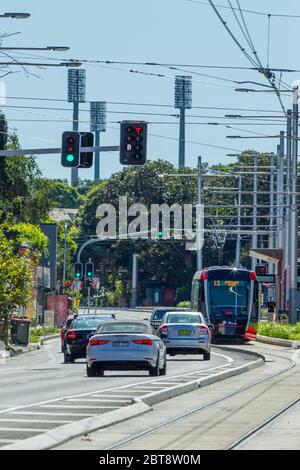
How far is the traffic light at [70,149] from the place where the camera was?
3744cm

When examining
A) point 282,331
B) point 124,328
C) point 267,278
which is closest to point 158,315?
point 282,331

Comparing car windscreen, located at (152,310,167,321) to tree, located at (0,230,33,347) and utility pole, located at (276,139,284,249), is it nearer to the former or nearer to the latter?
tree, located at (0,230,33,347)

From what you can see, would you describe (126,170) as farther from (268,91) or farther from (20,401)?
(20,401)

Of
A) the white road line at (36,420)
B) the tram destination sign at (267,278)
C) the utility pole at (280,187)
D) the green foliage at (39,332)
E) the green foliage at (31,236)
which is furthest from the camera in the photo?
the green foliage at (31,236)

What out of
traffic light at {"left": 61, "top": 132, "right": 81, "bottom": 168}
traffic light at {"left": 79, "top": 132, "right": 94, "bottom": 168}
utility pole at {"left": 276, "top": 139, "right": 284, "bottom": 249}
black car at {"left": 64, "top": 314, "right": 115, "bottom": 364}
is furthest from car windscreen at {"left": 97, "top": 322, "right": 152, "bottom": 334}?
utility pole at {"left": 276, "top": 139, "right": 284, "bottom": 249}

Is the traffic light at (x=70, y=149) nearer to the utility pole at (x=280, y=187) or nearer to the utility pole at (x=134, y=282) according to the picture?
the utility pole at (x=280, y=187)

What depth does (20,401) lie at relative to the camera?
2414 centimetres

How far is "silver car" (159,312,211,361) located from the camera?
4441 centimetres

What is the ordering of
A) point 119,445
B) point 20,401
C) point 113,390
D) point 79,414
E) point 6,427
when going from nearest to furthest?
point 119,445 < point 6,427 < point 79,414 < point 20,401 < point 113,390

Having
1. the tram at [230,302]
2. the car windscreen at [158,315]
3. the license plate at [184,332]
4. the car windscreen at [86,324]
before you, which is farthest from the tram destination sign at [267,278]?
the car windscreen at [86,324]

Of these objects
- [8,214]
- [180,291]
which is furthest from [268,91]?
[180,291]

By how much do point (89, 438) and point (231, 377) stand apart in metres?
16.8

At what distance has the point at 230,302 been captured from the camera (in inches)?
2463

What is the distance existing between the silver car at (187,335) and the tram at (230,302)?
17.0 meters
